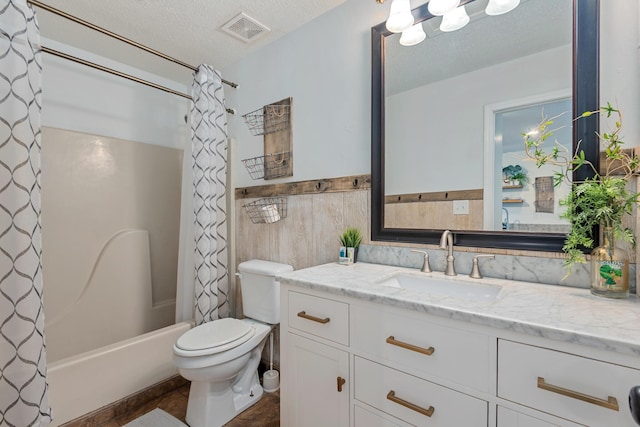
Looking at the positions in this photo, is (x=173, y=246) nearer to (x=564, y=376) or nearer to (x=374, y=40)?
(x=374, y=40)

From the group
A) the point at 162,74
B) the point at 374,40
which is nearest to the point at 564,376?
the point at 374,40

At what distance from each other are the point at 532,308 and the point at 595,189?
1.48 feet

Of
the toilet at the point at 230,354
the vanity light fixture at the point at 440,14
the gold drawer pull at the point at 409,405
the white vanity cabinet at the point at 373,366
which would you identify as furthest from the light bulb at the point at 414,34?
the gold drawer pull at the point at 409,405

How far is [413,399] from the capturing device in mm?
930

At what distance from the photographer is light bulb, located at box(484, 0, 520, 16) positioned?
1.20 metres

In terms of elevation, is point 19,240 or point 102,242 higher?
point 19,240

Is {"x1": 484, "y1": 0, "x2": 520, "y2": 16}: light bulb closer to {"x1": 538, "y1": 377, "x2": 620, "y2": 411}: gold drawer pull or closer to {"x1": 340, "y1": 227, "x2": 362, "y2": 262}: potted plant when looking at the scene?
{"x1": 340, "y1": 227, "x2": 362, "y2": 262}: potted plant

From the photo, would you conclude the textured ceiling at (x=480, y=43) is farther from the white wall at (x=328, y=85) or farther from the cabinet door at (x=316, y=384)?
the cabinet door at (x=316, y=384)

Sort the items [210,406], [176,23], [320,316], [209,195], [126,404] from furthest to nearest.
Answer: [209,195] → [176,23] → [126,404] → [210,406] → [320,316]

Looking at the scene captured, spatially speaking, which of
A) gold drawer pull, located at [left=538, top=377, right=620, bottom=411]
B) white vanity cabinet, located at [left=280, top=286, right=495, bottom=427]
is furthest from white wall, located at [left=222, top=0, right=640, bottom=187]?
gold drawer pull, located at [left=538, top=377, right=620, bottom=411]

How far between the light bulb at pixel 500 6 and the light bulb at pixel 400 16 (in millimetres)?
317

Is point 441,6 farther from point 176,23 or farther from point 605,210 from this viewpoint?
point 176,23

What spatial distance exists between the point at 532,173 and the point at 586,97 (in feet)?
0.98

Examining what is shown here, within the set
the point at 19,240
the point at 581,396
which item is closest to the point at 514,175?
the point at 581,396
